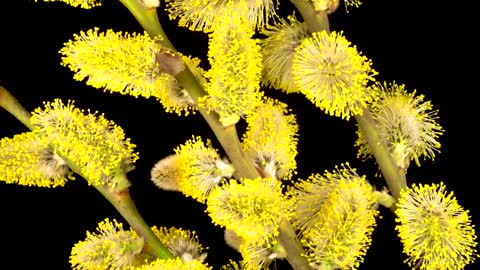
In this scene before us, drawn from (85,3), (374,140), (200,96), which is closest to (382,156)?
(374,140)

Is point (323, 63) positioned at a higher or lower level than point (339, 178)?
higher

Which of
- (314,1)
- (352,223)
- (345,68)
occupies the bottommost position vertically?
(352,223)

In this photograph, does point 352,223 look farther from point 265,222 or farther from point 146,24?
point 146,24

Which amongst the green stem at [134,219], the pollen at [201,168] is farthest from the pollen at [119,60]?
the green stem at [134,219]

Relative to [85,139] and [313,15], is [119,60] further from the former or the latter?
[313,15]

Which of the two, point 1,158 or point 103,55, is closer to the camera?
point 103,55

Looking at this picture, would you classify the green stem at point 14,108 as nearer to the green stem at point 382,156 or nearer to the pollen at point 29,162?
the pollen at point 29,162

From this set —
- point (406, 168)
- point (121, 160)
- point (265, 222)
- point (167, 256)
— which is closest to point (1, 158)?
point (121, 160)
